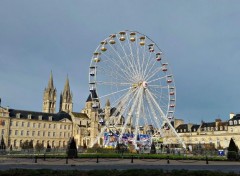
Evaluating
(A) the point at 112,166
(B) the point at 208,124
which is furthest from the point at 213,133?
(A) the point at 112,166

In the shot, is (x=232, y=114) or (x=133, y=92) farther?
(x=232, y=114)

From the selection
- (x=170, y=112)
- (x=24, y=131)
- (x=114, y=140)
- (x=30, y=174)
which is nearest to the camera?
(x=30, y=174)

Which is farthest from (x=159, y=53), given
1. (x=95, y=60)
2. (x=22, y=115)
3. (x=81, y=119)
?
(x=81, y=119)

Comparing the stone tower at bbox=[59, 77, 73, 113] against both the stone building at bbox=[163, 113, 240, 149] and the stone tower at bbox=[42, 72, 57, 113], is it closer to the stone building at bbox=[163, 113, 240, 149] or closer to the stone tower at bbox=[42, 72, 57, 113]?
the stone tower at bbox=[42, 72, 57, 113]

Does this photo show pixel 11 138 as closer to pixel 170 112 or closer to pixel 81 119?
pixel 81 119

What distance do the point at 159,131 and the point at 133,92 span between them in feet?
26.9

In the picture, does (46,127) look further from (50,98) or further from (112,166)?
(112,166)

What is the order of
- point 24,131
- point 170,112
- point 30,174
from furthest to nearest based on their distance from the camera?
1. point 24,131
2. point 170,112
3. point 30,174

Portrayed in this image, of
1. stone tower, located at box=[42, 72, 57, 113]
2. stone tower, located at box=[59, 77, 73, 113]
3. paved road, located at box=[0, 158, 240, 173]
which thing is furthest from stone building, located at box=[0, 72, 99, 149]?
paved road, located at box=[0, 158, 240, 173]

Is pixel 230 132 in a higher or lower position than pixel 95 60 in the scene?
lower

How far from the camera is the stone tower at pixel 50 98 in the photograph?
148m

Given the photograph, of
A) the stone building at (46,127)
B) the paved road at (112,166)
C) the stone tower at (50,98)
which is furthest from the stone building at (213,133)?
the paved road at (112,166)

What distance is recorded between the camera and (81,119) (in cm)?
12938

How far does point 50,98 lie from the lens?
148 metres
